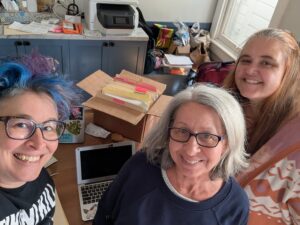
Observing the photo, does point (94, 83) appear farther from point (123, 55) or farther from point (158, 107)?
point (123, 55)

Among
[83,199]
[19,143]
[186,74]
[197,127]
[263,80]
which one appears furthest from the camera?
[186,74]

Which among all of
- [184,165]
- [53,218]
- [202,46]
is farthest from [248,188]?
[202,46]

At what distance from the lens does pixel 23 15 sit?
2484 mm

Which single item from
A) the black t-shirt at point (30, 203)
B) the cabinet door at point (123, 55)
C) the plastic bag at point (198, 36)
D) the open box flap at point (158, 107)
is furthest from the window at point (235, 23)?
the black t-shirt at point (30, 203)

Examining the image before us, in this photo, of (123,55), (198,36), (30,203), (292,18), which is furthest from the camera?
(198,36)

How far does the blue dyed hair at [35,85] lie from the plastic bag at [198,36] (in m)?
2.47

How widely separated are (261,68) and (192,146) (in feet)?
2.10

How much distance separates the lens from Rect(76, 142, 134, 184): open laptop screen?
1.20 meters

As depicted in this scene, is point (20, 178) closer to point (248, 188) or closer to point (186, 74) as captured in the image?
point (248, 188)

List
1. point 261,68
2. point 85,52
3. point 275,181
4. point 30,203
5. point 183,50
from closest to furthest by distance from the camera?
point 30,203
point 275,181
point 261,68
point 85,52
point 183,50

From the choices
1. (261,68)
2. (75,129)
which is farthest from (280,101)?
(75,129)

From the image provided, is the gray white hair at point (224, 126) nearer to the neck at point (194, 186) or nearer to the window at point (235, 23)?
the neck at point (194, 186)

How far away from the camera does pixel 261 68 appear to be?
1.28 meters

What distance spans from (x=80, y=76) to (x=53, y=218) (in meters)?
1.82
